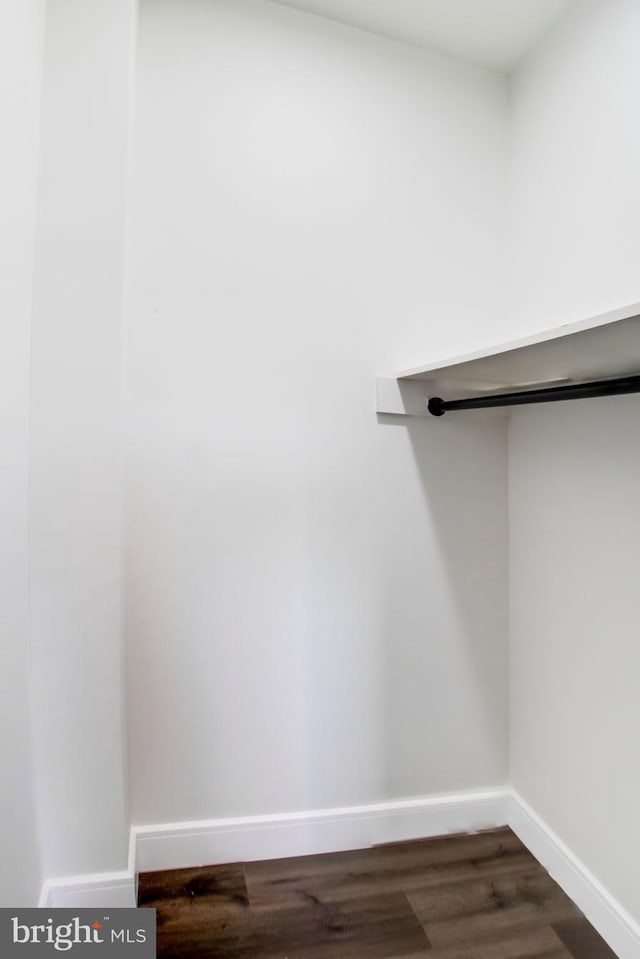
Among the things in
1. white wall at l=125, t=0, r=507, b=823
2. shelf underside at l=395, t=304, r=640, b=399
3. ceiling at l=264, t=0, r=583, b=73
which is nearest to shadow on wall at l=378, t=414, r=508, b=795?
white wall at l=125, t=0, r=507, b=823

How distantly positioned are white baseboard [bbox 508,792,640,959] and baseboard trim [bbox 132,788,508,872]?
0.09 metres

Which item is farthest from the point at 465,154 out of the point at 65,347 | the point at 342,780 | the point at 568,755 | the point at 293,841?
the point at 293,841

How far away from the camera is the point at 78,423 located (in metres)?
1.15

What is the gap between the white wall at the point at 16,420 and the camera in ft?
3.11

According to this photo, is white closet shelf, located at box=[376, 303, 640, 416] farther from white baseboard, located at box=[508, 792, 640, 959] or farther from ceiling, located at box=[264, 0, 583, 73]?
white baseboard, located at box=[508, 792, 640, 959]

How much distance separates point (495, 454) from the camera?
1.58 m

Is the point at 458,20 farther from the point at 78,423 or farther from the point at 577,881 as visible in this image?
the point at 577,881

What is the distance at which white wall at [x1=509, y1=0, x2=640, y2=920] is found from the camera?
3.80 feet

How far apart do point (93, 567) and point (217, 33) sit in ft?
4.44

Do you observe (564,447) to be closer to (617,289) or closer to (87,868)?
(617,289)

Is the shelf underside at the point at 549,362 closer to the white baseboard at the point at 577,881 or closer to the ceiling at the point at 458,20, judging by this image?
the ceiling at the point at 458,20

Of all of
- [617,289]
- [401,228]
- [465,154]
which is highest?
[465,154]

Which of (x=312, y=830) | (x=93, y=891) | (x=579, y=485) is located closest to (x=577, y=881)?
(x=312, y=830)

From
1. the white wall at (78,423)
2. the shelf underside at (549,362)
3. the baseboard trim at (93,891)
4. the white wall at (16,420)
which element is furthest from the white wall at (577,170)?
the baseboard trim at (93,891)
